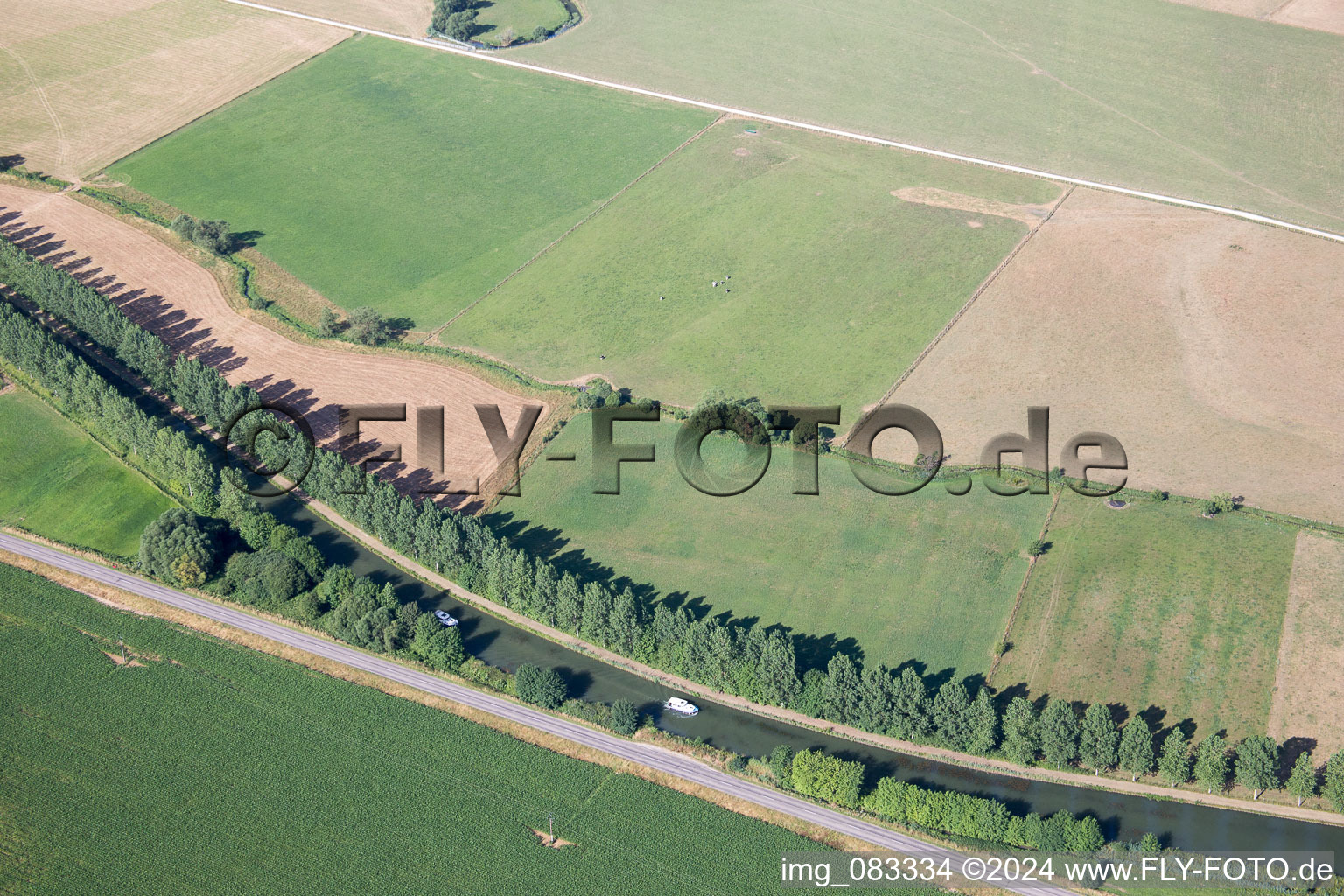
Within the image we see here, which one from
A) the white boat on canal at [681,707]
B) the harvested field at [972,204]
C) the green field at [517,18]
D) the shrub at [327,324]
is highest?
the green field at [517,18]

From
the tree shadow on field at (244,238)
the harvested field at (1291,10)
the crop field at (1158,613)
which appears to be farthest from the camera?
the harvested field at (1291,10)

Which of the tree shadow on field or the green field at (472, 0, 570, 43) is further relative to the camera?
the green field at (472, 0, 570, 43)

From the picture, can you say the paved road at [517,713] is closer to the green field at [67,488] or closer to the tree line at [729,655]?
the green field at [67,488]

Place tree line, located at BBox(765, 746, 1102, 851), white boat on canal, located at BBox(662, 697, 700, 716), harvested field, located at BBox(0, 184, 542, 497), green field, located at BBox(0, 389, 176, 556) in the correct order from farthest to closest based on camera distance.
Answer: harvested field, located at BBox(0, 184, 542, 497) < green field, located at BBox(0, 389, 176, 556) < white boat on canal, located at BBox(662, 697, 700, 716) < tree line, located at BBox(765, 746, 1102, 851)

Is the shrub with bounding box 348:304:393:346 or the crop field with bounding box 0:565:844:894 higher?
the shrub with bounding box 348:304:393:346

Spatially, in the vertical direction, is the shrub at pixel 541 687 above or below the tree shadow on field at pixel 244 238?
below

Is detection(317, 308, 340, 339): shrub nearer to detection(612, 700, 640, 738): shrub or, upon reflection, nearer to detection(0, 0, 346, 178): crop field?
detection(0, 0, 346, 178): crop field

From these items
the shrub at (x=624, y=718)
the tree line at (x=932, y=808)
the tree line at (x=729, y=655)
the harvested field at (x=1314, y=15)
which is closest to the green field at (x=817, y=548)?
the tree line at (x=729, y=655)

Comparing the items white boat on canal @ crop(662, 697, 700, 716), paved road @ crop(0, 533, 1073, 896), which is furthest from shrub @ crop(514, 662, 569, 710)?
white boat on canal @ crop(662, 697, 700, 716)
